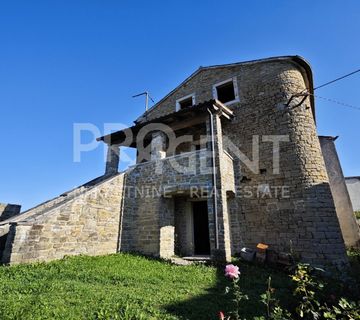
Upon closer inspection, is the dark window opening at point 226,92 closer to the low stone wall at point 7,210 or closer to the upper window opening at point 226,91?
the upper window opening at point 226,91

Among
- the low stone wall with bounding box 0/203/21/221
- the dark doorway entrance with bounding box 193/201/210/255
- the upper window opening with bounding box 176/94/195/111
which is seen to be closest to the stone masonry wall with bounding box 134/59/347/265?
the dark doorway entrance with bounding box 193/201/210/255

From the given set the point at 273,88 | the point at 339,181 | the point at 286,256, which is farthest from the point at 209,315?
the point at 339,181

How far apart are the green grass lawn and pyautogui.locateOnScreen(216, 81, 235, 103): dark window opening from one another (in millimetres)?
7711

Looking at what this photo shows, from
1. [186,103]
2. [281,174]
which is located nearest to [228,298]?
[281,174]

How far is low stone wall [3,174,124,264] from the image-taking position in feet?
19.5

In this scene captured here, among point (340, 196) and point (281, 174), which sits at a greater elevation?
point (281, 174)

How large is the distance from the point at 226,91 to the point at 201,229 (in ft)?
22.8

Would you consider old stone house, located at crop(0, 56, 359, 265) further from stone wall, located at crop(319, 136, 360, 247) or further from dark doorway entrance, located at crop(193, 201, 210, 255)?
stone wall, located at crop(319, 136, 360, 247)

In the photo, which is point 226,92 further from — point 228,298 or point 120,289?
point 120,289

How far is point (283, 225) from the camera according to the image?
26.3ft

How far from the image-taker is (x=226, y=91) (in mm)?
11828

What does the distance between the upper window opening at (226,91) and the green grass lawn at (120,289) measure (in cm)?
752

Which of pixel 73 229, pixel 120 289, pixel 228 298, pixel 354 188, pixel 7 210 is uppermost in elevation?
pixel 354 188

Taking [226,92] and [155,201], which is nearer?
[155,201]
